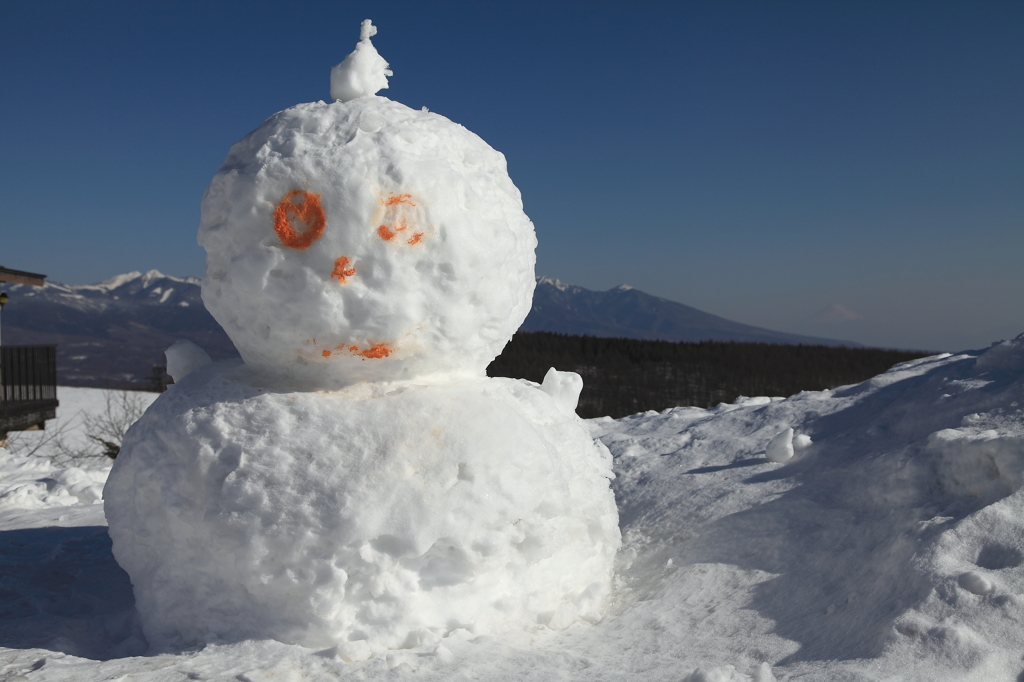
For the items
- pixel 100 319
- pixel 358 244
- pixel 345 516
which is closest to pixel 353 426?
pixel 345 516

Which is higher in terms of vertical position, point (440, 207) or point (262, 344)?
point (440, 207)

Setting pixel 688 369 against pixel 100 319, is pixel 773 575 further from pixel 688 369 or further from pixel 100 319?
pixel 100 319

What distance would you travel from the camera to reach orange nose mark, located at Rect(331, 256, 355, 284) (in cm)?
279

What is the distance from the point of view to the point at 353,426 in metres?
2.90

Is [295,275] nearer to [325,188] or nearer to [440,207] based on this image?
[325,188]

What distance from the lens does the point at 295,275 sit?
2.83 metres

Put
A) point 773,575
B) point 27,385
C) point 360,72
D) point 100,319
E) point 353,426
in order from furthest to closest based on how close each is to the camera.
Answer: point 100,319 < point 27,385 < point 773,575 < point 360,72 < point 353,426

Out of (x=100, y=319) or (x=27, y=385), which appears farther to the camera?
(x=100, y=319)

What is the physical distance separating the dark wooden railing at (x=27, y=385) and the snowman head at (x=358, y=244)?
10.8m

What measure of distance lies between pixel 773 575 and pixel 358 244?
112 inches

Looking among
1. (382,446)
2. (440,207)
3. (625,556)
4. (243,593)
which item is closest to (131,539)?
(243,593)

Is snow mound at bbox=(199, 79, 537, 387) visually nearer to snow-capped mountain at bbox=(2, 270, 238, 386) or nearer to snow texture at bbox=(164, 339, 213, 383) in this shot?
snow texture at bbox=(164, 339, 213, 383)

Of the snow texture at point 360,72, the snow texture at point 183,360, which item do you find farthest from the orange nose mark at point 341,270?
the snow texture at point 183,360

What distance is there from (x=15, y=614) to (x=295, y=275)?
8.43ft
